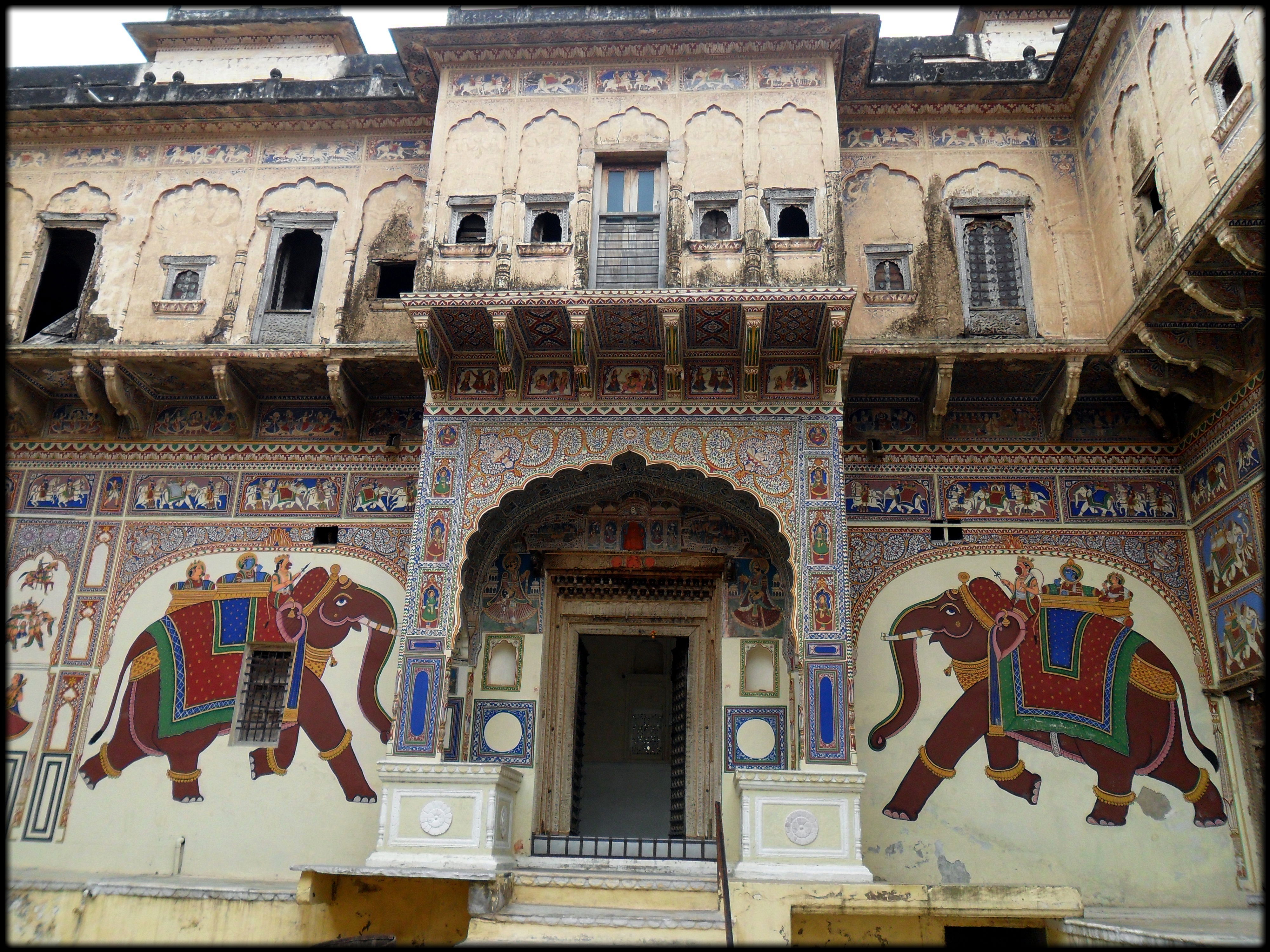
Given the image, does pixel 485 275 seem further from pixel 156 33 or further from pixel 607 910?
pixel 156 33

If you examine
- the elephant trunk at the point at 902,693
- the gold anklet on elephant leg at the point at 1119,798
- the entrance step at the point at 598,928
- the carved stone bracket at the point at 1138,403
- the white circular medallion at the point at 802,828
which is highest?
the carved stone bracket at the point at 1138,403

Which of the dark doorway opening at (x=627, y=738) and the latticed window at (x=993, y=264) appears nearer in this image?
the latticed window at (x=993, y=264)

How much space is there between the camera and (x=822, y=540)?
9.02 meters

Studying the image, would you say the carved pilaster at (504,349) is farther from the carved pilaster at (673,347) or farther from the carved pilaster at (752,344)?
the carved pilaster at (752,344)

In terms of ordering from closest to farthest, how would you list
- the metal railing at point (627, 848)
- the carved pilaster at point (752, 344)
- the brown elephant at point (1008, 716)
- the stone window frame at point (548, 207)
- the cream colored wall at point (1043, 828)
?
the metal railing at point (627, 848) < the cream colored wall at point (1043, 828) < the carved pilaster at point (752, 344) < the brown elephant at point (1008, 716) < the stone window frame at point (548, 207)

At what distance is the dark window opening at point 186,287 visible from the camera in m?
11.1

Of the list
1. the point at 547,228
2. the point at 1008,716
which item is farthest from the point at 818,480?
the point at 547,228

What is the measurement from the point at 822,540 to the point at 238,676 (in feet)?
20.3

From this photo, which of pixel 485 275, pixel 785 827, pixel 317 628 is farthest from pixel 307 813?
pixel 485 275

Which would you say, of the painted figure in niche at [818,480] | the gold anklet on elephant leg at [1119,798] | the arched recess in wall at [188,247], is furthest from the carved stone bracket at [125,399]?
the gold anklet on elephant leg at [1119,798]

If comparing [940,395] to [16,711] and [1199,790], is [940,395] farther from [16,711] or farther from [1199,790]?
[16,711]

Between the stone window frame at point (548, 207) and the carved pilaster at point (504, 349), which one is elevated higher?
the stone window frame at point (548, 207)

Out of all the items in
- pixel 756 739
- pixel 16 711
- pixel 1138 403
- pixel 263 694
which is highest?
pixel 1138 403

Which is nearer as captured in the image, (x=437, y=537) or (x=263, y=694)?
(x=437, y=537)
